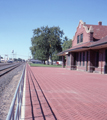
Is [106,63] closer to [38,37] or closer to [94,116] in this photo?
[94,116]

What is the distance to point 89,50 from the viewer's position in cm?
2219

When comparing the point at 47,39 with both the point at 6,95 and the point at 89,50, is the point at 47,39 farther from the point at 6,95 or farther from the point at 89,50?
the point at 6,95

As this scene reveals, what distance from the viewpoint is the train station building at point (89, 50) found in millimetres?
19959

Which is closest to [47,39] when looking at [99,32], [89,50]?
[99,32]

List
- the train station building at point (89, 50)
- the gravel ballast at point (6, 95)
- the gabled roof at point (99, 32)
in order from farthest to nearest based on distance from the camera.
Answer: the gabled roof at point (99, 32) < the train station building at point (89, 50) < the gravel ballast at point (6, 95)

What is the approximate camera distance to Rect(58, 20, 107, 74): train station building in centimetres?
1996

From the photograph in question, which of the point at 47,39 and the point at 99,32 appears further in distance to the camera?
the point at 47,39

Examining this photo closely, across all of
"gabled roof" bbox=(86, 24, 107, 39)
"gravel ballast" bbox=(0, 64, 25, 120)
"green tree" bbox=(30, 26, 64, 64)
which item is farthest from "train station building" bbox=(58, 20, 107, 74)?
"green tree" bbox=(30, 26, 64, 64)

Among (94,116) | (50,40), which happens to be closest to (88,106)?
(94,116)

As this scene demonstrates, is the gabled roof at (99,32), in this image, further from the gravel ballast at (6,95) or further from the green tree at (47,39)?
the green tree at (47,39)

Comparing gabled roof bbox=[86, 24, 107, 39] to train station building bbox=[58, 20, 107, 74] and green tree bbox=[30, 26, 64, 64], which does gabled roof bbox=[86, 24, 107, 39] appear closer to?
train station building bbox=[58, 20, 107, 74]

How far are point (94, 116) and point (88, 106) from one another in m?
1.01

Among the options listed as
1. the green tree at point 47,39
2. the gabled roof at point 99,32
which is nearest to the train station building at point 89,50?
the gabled roof at point 99,32

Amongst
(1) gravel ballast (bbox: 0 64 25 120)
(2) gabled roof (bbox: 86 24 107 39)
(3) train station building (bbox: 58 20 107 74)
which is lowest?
(1) gravel ballast (bbox: 0 64 25 120)
